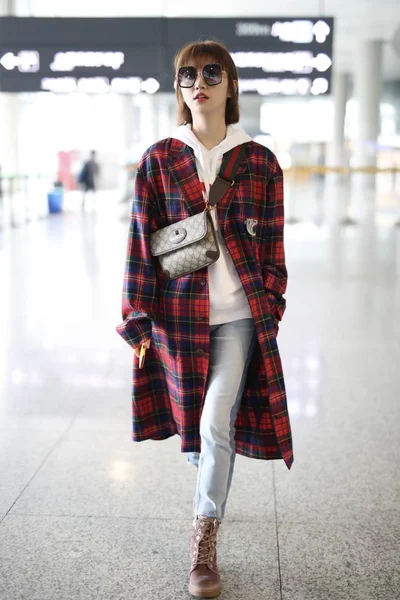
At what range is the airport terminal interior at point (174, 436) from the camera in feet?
8.05

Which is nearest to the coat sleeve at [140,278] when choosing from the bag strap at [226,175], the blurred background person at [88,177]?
the bag strap at [226,175]

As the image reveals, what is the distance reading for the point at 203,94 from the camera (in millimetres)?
2352

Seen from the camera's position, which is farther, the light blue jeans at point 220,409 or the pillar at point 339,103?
the pillar at point 339,103

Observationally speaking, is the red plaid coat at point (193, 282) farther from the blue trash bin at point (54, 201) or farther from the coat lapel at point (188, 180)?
the blue trash bin at point (54, 201)

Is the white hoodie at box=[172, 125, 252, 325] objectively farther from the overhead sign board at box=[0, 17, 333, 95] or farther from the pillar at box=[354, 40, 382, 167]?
the pillar at box=[354, 40, 382, 167]

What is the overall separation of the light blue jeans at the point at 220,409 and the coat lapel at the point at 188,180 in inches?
15.3

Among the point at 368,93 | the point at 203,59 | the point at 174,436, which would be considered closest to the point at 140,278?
the point at 203,59

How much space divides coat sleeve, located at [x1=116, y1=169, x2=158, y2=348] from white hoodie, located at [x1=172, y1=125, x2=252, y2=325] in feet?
0.61

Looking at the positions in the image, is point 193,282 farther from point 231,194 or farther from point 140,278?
point 231,194

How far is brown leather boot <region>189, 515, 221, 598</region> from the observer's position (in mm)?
2273

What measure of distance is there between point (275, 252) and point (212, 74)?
1.97ft

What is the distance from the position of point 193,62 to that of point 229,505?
1647mm

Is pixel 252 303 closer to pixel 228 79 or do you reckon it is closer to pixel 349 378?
pixel 228 79

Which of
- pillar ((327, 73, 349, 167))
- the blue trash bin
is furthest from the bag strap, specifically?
pillar ((327, 73, 349, 167))
